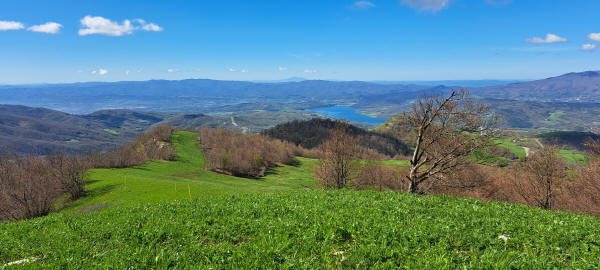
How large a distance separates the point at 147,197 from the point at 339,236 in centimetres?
3458

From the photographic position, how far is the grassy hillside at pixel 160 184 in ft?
123

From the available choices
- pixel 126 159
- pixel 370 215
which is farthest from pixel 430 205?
pixel 126 159

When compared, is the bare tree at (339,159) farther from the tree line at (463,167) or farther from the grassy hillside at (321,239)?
the grassy hillside at (321,239)

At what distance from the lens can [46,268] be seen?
860cm

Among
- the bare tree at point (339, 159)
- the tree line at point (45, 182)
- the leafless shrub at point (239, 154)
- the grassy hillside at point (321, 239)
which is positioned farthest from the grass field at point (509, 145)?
the leafless shrub at point (239, 154)

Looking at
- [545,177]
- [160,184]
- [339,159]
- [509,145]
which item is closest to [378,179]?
[339,159]

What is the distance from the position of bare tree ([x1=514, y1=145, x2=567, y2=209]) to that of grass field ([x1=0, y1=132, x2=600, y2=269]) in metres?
30.5

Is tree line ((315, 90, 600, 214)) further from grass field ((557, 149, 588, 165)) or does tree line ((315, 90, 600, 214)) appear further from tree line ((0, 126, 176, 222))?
tree line ((0, 126, 176, 222))

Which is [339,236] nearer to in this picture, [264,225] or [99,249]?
[264,225]

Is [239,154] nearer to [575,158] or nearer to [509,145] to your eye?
[509,145]

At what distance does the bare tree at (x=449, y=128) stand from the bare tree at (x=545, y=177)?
20727 mm

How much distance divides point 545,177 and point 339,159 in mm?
27288

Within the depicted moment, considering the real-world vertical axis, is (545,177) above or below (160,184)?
above

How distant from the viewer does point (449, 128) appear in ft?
75.4
